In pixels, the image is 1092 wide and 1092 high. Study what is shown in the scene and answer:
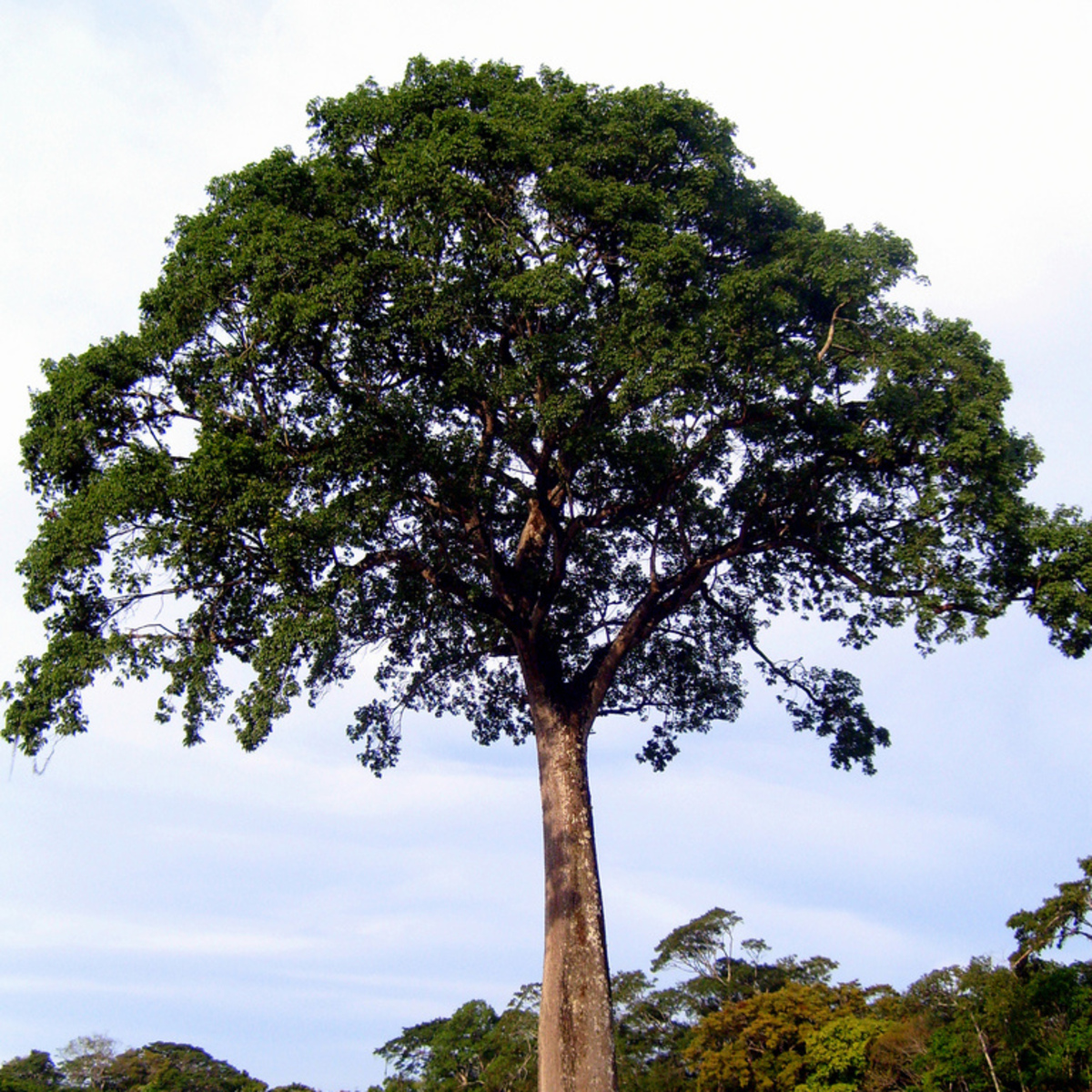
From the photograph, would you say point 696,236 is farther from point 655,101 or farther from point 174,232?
point 174,232

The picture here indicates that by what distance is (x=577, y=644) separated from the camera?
1653 centimetres

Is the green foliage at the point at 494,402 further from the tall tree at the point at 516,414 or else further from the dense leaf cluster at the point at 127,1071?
the dense leaf cluster at the point at 127,1071

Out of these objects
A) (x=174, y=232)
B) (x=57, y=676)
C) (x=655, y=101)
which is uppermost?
(x=655, y=101)

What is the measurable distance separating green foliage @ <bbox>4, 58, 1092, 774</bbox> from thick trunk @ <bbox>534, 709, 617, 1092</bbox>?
68cm

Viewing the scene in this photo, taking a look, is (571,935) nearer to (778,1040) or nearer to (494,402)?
(494,402)

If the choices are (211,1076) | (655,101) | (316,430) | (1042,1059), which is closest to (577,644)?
(316,430)

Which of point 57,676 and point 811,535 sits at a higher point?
point 811,535

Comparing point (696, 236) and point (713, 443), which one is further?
point (713, 443)

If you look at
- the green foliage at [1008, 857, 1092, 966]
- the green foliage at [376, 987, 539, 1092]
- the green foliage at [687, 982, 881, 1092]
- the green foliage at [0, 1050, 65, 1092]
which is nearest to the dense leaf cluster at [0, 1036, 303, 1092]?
the green foliage at [0, 1050, 65, 1092]

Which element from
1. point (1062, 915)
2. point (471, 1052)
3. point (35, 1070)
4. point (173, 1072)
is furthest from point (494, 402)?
point (35, 1070)

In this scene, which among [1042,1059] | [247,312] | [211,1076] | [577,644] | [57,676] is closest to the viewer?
[57,676]

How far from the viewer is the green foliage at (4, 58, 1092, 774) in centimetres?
1189

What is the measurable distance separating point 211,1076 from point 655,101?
4255cm

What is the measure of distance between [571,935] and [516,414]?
20.3ft
